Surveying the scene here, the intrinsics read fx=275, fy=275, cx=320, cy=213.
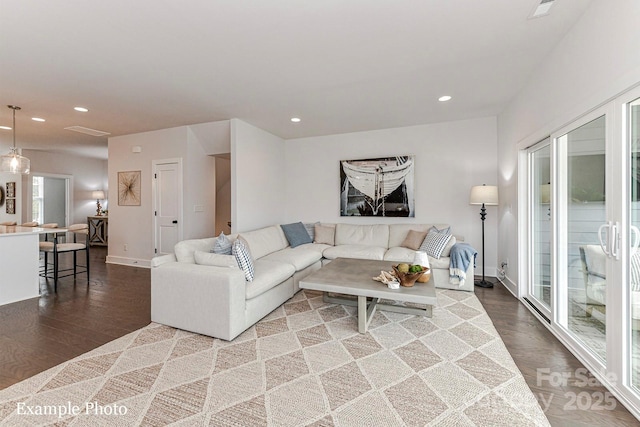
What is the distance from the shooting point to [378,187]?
5.04 m

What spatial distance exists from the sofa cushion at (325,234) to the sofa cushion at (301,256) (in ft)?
1.05

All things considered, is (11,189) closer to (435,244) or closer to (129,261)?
(129,261)

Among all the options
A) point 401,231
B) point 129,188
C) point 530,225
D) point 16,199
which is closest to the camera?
point 530,225

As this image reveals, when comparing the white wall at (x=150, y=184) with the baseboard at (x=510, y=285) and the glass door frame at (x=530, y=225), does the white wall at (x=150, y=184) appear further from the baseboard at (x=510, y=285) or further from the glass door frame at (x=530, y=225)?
A: the baseboard at (x=510, y=285)

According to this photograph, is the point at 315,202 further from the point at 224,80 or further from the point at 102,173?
the point at 102,173

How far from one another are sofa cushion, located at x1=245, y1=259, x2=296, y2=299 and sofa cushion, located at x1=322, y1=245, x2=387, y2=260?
967mm

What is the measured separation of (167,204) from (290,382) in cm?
436

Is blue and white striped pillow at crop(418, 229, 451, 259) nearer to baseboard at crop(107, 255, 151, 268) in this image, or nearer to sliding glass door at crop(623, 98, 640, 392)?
sliding glass door at crop(623, 98, 640, 392)

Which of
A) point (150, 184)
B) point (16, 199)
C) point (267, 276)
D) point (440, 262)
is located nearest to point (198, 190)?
point (150, 184)

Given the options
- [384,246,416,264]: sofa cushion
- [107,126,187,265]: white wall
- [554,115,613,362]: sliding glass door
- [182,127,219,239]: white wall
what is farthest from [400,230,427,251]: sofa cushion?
[107,126,187,265]: white wall

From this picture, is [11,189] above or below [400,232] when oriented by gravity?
above

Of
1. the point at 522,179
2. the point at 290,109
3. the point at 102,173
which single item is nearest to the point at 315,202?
the point at 290,109

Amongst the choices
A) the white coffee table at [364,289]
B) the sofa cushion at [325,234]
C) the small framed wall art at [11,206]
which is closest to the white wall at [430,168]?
the sofa cushion at [325,234]

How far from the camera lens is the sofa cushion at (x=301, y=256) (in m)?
3.66
